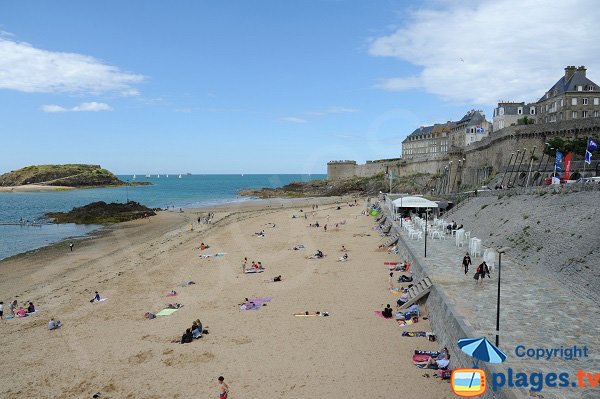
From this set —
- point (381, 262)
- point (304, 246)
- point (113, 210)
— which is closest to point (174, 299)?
point (381, 262)

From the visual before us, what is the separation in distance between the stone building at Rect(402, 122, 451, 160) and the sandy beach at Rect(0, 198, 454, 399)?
204 feet

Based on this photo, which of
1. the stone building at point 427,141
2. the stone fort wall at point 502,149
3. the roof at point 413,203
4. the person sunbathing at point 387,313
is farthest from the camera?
the stone building at point 427,141

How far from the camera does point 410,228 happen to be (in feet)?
83.0

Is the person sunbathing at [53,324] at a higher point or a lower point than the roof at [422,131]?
lower

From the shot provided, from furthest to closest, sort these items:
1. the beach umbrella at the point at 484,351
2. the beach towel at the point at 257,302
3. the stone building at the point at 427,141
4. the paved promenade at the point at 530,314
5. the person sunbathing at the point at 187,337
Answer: the stone building at the point at 427,141 < the beach towel at the point at 257,302 < the person sunbathing at the point at 187,337 < the paved promenade at the point at 530,314 < the beach umbrella at the point at 484,351

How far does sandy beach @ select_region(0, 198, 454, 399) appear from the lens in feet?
34.6

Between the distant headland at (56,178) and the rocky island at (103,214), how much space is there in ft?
320

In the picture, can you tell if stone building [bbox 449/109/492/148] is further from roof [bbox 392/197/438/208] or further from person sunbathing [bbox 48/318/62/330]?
person sunbathing [bbox 48/318/62/330]

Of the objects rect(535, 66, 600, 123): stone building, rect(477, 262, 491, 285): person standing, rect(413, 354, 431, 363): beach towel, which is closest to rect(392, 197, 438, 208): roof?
rect(477, 262, 491, 285): person standing

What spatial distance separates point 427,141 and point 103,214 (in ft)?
206

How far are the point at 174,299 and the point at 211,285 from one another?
7.46 ft

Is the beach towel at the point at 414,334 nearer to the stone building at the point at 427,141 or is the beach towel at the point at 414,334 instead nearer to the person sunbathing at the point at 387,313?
the person sunbathing at the point at 387,313

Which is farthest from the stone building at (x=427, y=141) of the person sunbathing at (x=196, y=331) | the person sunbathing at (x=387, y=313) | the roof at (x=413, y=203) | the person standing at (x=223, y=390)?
the person standing at (x=223, y=390)

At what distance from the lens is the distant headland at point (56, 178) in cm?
14850
